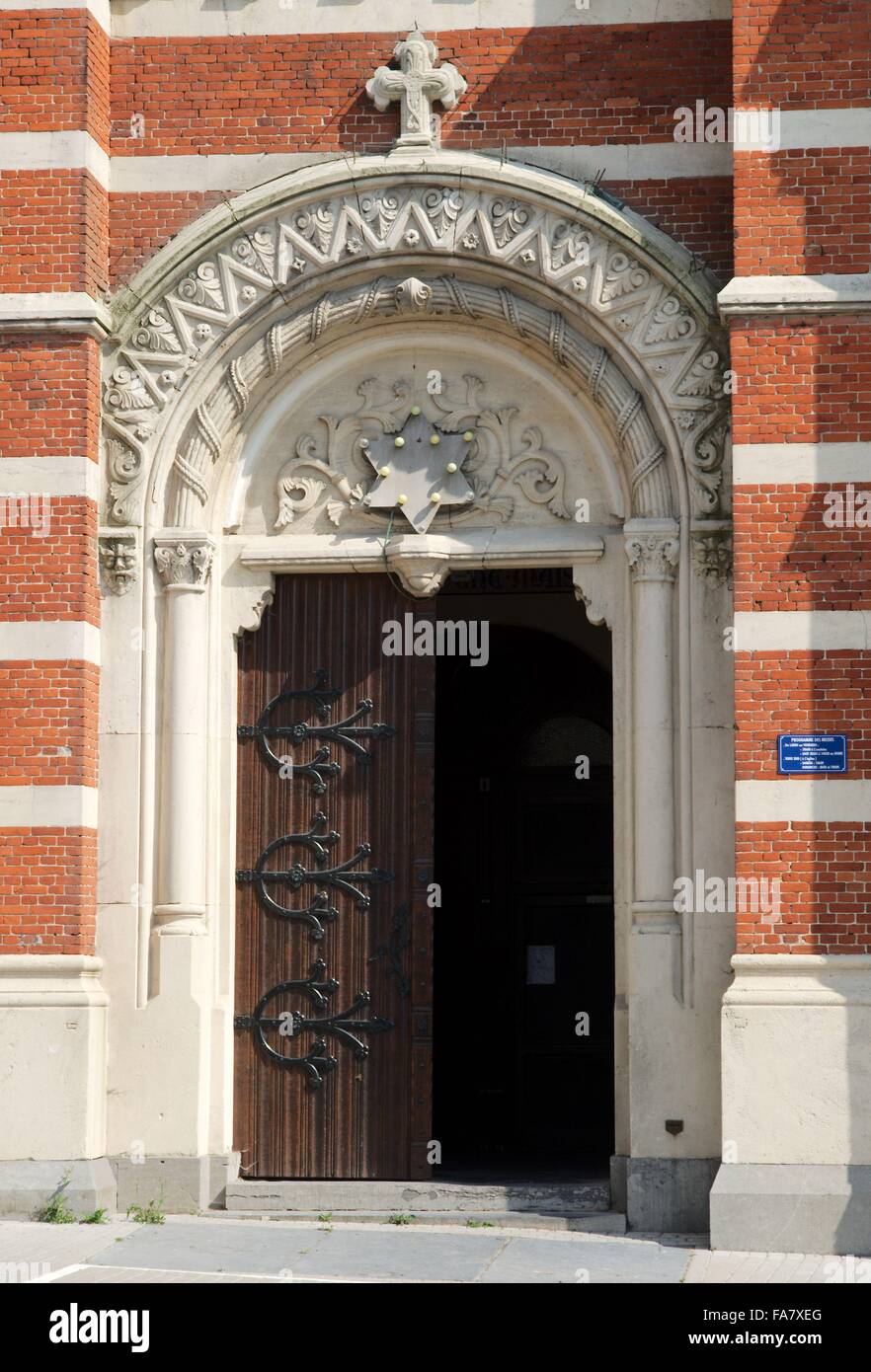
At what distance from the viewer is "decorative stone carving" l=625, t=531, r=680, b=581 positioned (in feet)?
38.1

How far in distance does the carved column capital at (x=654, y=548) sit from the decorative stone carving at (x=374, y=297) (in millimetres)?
127

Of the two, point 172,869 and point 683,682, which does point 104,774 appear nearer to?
point 172,869

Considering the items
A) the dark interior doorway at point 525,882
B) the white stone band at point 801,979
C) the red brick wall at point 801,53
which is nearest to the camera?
the white stone band at point 801,979

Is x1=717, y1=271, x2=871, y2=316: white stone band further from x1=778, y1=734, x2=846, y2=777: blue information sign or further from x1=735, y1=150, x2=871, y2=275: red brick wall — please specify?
x1=778, y1=734, x2=846, y2=777: blue information sign

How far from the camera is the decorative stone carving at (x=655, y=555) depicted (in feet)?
38.1

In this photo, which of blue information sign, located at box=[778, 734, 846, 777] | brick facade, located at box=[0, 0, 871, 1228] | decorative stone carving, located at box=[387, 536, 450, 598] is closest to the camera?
blue information sign, located at box=[778, 734, 846, 777]

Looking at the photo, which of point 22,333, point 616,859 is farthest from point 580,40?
point 616,859

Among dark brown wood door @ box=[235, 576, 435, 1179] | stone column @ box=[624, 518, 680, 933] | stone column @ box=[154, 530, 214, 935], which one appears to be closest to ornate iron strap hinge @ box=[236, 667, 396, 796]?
dark brown wood door @ box=[235, 576, 435, 1179]

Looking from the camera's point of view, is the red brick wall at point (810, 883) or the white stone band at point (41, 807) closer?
the red brick wall at point (810, 883)

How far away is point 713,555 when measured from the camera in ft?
37.8

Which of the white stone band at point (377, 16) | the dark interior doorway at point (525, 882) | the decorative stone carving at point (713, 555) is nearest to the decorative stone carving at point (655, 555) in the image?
the decorative stone carving at point (713, 555)

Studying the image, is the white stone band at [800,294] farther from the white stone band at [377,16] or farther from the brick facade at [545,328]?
the white stone band at [377,16]

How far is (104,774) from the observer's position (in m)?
11.8

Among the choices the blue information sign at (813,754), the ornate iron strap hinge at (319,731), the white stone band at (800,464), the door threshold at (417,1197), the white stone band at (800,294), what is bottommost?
the door threshold at (417,1197)
